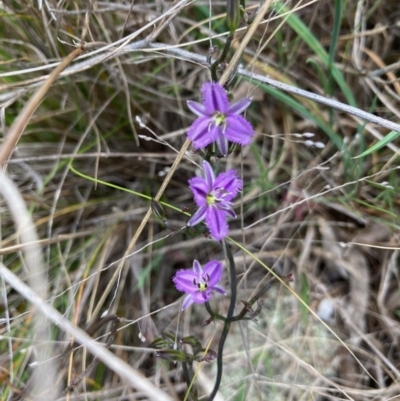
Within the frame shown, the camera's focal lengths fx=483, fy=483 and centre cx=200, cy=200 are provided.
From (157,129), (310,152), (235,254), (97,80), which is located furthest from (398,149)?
(97,80)

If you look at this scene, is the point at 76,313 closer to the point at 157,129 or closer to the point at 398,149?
the point at 157,129

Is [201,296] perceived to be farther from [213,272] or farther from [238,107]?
[238,107]

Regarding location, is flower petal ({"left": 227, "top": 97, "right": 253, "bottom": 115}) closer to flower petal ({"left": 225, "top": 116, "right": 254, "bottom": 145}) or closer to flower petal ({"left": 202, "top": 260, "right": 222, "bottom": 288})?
flower petal ({"left": 225, "top": 116, "right": 254, "bottom": 145})

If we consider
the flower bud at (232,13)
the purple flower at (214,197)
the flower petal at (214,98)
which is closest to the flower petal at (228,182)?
the purple flower at (214,197)

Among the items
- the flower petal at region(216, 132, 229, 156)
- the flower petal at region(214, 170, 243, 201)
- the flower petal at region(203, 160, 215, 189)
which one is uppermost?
the flower petal at region(216, 132, 229, 156)

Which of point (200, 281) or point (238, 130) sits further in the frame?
point (200, 281)

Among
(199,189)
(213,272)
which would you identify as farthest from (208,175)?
(213,272)

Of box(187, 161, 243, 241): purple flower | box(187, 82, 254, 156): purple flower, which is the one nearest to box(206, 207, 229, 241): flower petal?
box(187, 161, 243, 241): purple flower
